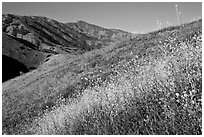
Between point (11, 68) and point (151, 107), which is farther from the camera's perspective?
point (11, 68)

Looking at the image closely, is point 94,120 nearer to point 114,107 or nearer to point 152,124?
point 114,107

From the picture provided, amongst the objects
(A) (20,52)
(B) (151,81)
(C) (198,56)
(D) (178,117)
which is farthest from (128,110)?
(A) (20,52)

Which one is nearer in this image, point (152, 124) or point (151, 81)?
point (152, 124)

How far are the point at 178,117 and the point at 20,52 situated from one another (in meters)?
102

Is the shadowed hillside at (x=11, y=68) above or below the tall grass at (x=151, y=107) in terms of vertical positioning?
below

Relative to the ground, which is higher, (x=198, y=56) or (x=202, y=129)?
(x=198, y=56)

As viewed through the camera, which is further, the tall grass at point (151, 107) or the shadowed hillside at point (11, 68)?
the shadowed hillside at point (11, 68)

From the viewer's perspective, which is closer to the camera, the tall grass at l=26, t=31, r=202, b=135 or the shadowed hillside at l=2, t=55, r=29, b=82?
the tall grass at l=26, t=31, r=202, b=135

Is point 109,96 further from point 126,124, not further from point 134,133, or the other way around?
point 134,133

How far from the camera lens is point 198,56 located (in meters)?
7.16

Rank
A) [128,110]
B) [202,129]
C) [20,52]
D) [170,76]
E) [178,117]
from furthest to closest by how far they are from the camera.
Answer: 1. [20,52]
2. [170,76]
3. [128,110]
4. [178,117]
5. [202,129]

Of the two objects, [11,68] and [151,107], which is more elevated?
[151,107]

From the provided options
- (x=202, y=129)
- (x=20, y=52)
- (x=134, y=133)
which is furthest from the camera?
(x=20, y=52)

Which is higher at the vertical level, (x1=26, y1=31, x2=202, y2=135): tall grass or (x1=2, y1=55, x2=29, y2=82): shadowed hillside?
(x1=26, y1=31, x2=202, y2=135): tall grass
